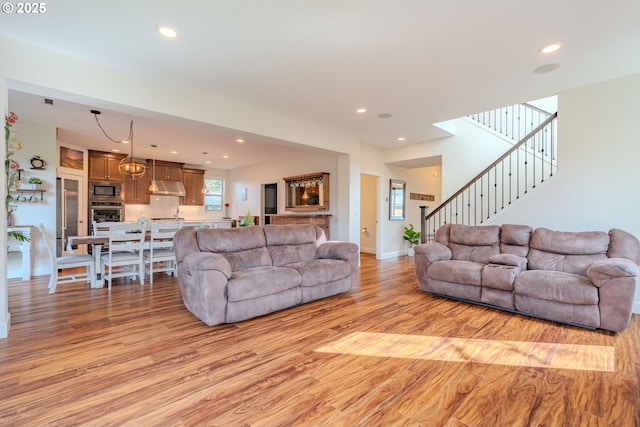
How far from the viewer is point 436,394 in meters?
1.84

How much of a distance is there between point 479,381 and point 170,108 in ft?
13.8

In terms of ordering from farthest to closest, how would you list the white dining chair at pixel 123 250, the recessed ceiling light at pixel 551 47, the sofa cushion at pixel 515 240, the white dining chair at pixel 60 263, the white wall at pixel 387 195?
1. the white wall at pixel 387 195
2. the white dining chair at pixel 123 250
3. the white dining chair at pixel 60 263
4. the sofa cushion at pixel 515 240
5. the recessed ceiling light at pixel 551 47

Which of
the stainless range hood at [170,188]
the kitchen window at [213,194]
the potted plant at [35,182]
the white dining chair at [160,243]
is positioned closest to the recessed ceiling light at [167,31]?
the white dining chair at [160,243]

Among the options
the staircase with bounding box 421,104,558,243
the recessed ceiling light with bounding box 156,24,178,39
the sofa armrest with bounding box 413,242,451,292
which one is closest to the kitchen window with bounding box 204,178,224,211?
the staircase with bounding box 421,104,558,243

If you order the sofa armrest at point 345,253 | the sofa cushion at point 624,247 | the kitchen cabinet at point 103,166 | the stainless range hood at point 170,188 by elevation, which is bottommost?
the sofa armrest at point 345,253

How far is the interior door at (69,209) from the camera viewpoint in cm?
598

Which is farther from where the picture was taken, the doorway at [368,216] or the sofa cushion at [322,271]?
the doorway at [368,216]

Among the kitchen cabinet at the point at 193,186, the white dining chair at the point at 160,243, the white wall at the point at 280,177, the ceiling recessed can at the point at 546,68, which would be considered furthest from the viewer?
the kitchen cabinet at the point at 193,186

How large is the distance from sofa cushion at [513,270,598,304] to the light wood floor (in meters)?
0.29

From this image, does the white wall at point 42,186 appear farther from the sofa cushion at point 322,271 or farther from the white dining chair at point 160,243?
the sofa cushion at point 322,271

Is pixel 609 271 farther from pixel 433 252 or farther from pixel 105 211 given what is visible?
pixel 105 211

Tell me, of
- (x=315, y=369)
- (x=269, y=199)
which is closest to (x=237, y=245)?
(x=315, y=369)

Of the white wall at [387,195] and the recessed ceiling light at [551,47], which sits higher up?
the recessed ceiling light at [551,47]

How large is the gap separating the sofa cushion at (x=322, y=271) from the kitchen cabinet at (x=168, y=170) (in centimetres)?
656
